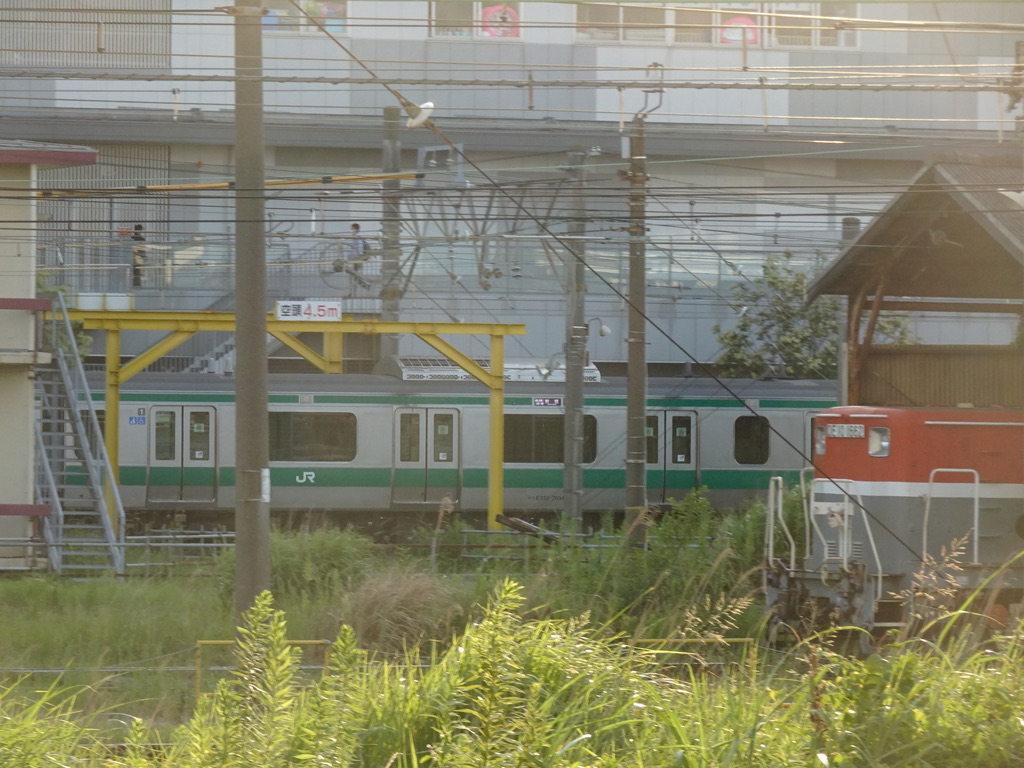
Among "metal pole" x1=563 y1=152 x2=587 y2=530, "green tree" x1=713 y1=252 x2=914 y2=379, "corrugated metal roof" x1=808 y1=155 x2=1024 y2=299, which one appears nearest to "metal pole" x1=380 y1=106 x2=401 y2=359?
"metal pole" x1=563 y1=152 x2=587 y2=530

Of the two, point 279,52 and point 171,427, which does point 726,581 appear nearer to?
point 171,427

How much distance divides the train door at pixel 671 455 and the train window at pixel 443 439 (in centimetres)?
368

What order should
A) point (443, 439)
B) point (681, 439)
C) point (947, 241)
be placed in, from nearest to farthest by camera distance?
point (947, 241) → point (443, 439) → point (681, 439)

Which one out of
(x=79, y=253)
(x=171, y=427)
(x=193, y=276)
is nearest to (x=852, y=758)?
(x=171, y=427)

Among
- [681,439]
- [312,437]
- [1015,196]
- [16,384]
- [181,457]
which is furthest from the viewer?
[681,439]

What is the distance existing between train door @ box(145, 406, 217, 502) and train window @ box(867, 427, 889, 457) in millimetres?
12466

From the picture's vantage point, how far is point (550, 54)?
32.4 m

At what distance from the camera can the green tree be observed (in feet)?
87.1

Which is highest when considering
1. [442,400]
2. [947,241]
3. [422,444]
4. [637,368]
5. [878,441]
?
[947,241]

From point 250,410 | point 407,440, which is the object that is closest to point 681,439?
point 407,440

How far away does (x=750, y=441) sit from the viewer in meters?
21.2

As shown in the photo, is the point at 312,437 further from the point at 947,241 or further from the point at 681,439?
the point at 947,241

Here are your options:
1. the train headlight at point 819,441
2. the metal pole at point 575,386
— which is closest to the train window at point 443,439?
the metal pole at point 575,386

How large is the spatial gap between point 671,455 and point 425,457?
182 inches
